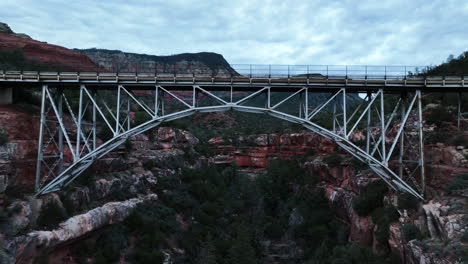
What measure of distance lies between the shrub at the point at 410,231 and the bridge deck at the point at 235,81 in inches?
290

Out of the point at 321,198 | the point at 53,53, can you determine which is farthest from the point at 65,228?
the point at 53,53

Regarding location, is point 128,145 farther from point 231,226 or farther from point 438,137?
point 438,137

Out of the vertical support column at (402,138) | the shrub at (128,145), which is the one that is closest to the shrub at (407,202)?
the vertical support column at (402,138)

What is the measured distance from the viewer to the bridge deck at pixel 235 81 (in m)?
19.9

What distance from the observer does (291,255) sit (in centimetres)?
3362

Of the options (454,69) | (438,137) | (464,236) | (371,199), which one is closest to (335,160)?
(371,199)

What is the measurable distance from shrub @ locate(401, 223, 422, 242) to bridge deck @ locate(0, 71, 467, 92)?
7.36 metres

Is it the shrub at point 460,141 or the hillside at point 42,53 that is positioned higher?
the hillside at point 42,53

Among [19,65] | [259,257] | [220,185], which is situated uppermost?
[19,65]

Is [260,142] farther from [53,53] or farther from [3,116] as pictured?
[3,116]

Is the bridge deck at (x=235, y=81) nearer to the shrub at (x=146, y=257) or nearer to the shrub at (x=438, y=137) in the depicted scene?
the shrub at (x=438, y=137)

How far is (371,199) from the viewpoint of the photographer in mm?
25234

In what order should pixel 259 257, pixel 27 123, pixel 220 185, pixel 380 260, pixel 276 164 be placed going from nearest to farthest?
pixel 380 260
pixel 27 123
pixel 259 257
pixel 220 185
pixel 276 164

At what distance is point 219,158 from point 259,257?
30087 mm
